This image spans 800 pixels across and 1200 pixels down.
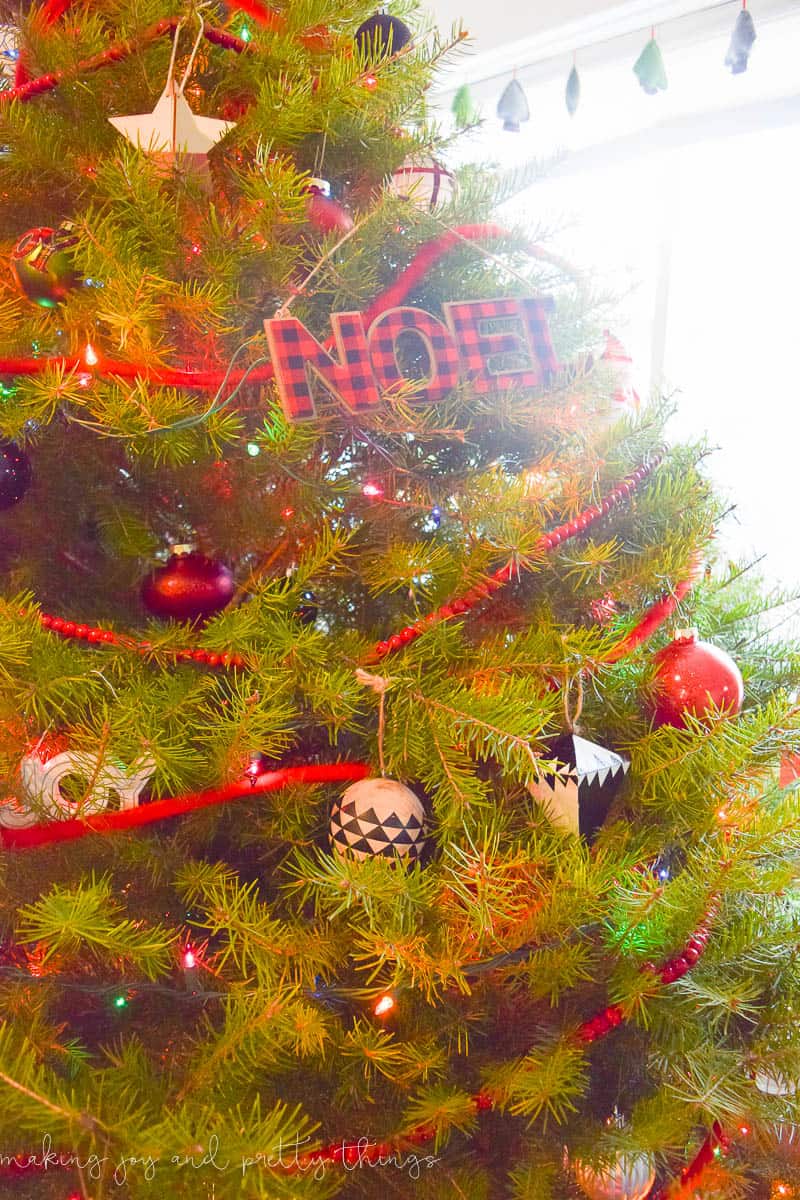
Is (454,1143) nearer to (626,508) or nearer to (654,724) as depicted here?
(654,724)

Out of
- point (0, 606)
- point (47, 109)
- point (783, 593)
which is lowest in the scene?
point (783, 593)

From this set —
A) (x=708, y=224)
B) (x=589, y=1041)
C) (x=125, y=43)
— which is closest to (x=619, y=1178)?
(x=589, y=1041)

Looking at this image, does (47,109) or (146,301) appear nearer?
(146,301)

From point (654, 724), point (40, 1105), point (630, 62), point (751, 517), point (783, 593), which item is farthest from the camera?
point (751, 517)

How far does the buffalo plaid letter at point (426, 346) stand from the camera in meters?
0.64

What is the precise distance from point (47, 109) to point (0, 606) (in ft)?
1.47

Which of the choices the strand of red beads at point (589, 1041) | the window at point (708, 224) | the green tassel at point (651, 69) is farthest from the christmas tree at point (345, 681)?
the window at point (708, 224)

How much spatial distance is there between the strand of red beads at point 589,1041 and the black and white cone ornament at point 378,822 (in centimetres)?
17

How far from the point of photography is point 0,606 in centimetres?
56

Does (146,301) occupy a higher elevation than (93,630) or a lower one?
higher

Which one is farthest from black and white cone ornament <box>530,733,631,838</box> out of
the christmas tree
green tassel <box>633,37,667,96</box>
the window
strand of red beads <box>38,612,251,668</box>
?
green tassel <box>633,37,667,96</box>

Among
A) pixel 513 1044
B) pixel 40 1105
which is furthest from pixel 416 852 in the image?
pixel 40 1105

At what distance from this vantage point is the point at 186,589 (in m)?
0.63

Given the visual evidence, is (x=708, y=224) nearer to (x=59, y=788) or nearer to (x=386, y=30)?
(x=386, y=30)
